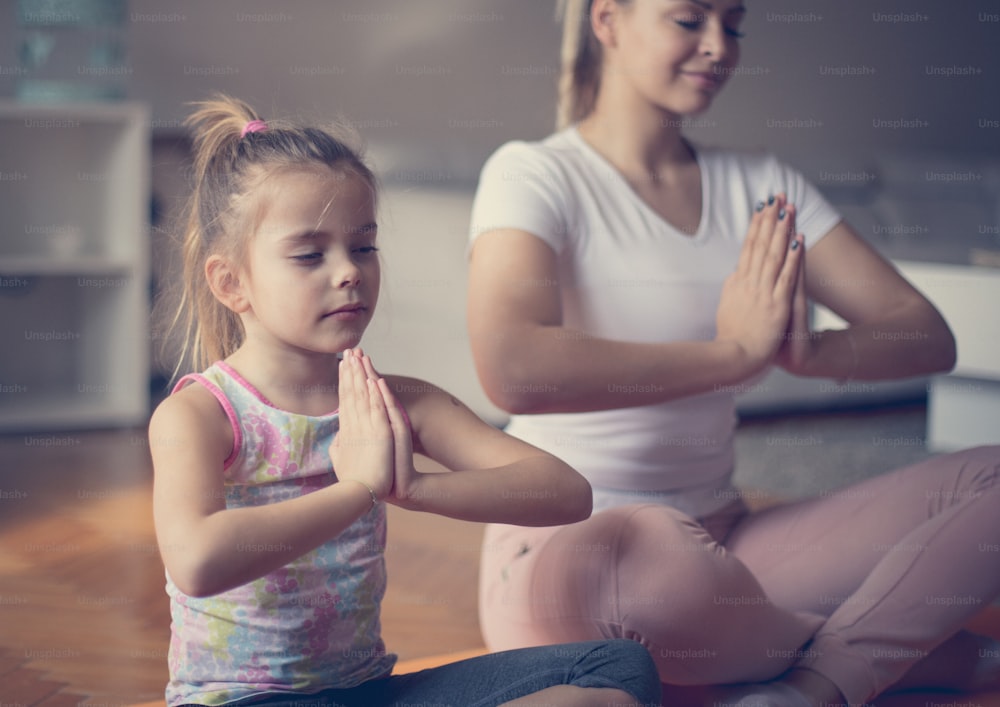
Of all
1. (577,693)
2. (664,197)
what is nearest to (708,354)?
(664,197)

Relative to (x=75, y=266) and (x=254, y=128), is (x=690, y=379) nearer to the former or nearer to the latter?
(x=254, y=128)

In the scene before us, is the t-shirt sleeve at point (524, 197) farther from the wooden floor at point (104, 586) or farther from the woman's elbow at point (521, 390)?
the wooden floor at point (104, 586)

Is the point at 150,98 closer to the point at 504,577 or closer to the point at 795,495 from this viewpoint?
the point at 795,495

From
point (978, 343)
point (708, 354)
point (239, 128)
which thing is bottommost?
A: point (978, 343)

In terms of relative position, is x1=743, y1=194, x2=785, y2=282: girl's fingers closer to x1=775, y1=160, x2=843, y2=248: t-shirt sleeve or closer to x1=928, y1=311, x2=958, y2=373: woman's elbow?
x1=775, y1=160, x2=843, y2=248: t-shirt sleeve

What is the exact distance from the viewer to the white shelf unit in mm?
3244

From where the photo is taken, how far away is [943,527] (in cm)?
136

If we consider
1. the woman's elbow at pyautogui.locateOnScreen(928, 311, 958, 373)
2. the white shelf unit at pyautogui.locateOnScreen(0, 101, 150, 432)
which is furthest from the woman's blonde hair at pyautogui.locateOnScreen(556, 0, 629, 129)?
the white shelf unit at pyautogui.locateOnScreen(0, 101, 150, 432)

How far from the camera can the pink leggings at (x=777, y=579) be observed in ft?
4.04

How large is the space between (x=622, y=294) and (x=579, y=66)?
340 mm

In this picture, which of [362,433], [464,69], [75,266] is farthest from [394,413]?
[464,69]

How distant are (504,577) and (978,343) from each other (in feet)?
6.61

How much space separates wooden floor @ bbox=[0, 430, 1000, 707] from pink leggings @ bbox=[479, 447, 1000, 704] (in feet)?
0.51

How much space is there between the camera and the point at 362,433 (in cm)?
95
